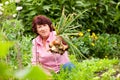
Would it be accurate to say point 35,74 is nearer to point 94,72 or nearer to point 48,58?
point 48,58

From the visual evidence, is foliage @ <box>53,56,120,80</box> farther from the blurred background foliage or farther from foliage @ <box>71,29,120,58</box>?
foliage @ <box>71,29,120,58</box>

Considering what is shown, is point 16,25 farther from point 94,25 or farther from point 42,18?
point 94,25

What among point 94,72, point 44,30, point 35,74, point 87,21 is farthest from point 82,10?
point 35,74

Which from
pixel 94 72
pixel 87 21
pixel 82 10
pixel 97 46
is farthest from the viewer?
pixel 87 21

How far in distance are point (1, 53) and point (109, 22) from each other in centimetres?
744

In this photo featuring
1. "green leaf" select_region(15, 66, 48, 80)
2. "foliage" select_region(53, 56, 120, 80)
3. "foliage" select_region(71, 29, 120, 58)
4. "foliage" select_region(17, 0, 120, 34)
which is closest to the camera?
"green leaf" select_region(15, 66, 48, 80)

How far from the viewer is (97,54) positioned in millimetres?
6633

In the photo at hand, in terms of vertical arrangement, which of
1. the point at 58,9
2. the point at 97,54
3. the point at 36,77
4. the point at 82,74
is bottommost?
the point at 97,54

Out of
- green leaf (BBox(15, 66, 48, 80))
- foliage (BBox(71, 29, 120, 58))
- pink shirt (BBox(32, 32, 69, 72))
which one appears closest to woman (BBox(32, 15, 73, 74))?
pink shirt (BBox(32, 32, 69, 72))

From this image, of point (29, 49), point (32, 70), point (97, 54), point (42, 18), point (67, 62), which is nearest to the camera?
point (32, 70)

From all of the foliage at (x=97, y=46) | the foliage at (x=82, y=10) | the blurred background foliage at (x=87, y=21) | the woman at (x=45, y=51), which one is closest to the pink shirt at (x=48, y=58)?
the woman at (x=45, y=51)

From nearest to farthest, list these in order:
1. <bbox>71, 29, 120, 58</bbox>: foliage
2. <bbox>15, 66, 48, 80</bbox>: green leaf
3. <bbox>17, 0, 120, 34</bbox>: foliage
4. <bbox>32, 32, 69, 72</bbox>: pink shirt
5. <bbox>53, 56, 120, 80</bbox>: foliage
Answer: <bbox>15, 66, 48, 80</bbox>: green leaf → <bbox>53, 56, 120, 80</bbox>: foliage → <bbox>32, 32, 69, 72</bbox>: pink shirt → <bbox>71, 29, 120, 58</bbox>: foliage → <bbox>17, 0, 120, 34</bbox>: foliage

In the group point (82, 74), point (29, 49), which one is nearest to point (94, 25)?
point (29, 49)

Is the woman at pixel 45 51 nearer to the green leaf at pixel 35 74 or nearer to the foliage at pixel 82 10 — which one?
the foliage at pixel 82 10
